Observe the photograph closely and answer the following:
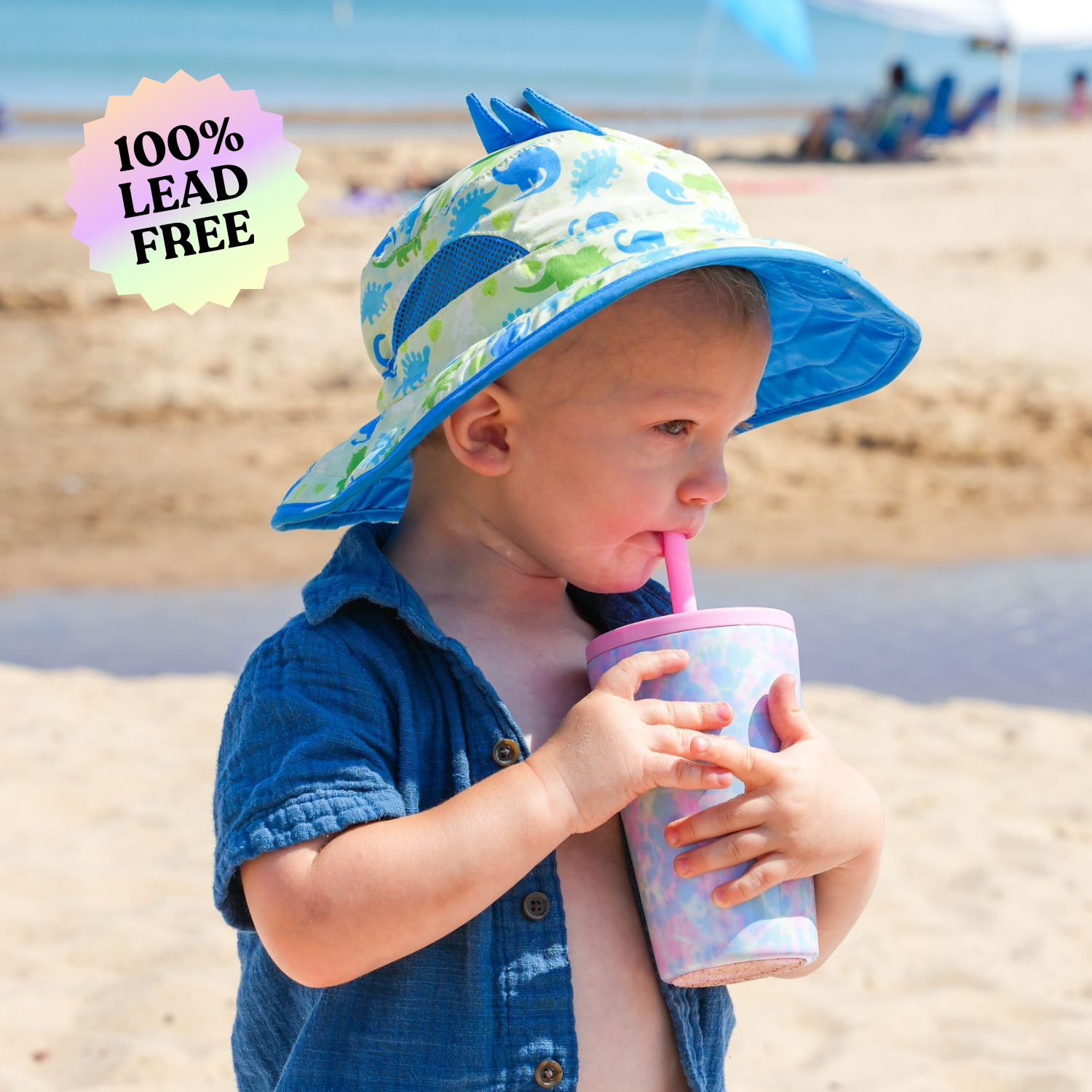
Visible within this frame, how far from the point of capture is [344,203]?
12.9 metres

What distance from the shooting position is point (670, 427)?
4.97ft

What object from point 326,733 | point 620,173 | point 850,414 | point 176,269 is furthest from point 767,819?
point 850,414

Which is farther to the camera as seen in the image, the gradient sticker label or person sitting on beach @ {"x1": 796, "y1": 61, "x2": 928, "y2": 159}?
person sitting on beach @ {"x1": 796, "y1": 61, "x2": 928, "y2": 159}

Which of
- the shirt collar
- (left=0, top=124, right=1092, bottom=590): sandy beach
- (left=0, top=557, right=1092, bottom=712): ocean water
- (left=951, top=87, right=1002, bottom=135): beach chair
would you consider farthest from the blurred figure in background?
the shirt collar

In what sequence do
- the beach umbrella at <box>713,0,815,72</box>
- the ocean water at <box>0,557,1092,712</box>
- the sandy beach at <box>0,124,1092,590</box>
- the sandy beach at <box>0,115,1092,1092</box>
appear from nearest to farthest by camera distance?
1. the sandy beach at <box>0,115,1092,1092</box>
2. the ocean water at <box>0,557,1092,712</box>
3. the sandy beach at <box>0,124,1092,590</box>
4. the beach umbrella at <box>713,0,815,72</box>

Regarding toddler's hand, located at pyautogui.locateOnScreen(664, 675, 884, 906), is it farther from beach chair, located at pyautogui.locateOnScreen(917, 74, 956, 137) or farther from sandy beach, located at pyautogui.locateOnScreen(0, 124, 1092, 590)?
beach chair, located at pyautogui.locateOnScreen(917, 74, 956, 137)

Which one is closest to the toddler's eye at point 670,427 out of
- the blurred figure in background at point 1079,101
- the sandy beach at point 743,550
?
the sandy beach at point 743,550

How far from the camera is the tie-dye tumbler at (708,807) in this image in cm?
143

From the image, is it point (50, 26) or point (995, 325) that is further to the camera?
point (50, 26)

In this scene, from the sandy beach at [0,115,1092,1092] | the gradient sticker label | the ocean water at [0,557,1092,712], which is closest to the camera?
the gradient sticker label

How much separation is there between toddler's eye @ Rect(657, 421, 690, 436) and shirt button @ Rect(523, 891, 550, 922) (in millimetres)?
537

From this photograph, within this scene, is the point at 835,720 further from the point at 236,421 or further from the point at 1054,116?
the point at 1054,116

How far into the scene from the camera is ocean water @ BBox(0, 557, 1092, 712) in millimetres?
4934

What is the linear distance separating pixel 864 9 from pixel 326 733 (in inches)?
622
